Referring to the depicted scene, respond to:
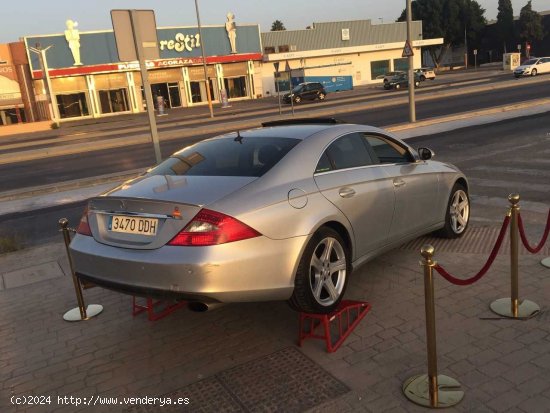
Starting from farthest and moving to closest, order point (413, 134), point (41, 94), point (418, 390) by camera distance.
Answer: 1. point (41, 94)
2. point (413, 134)
3. point (418, 390)

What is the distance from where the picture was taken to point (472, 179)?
9.42 m

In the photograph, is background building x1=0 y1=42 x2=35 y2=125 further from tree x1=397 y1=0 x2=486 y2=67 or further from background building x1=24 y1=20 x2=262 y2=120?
tree x1=397 y1=0 x2=486 y2=67

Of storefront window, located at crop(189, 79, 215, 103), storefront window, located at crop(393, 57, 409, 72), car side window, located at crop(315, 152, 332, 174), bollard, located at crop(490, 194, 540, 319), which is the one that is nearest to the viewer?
bollard, located at crop(490, 194, 540, 319)

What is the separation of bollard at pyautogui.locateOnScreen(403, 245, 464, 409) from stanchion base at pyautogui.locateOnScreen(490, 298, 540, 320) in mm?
1144

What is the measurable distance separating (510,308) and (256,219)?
223 cm

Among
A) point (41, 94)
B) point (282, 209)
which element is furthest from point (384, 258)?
point (41, 94)

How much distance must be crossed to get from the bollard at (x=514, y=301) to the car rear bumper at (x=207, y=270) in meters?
1.62

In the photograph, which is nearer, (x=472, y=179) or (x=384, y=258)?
(x=384, y=258)

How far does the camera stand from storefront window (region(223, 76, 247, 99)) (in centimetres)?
5641

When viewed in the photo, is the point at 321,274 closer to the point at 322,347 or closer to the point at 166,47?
the point at 322,347

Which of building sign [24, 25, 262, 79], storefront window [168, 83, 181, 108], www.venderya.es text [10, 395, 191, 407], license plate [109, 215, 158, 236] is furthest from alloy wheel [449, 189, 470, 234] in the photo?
storefront window [168, 83, 181, 108]

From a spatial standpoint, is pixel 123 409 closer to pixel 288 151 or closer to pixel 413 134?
pixel 288 151

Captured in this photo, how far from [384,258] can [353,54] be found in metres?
61.8

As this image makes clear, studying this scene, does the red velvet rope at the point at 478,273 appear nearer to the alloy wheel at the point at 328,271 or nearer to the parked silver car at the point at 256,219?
the alloy wheel at the point at 328,271
